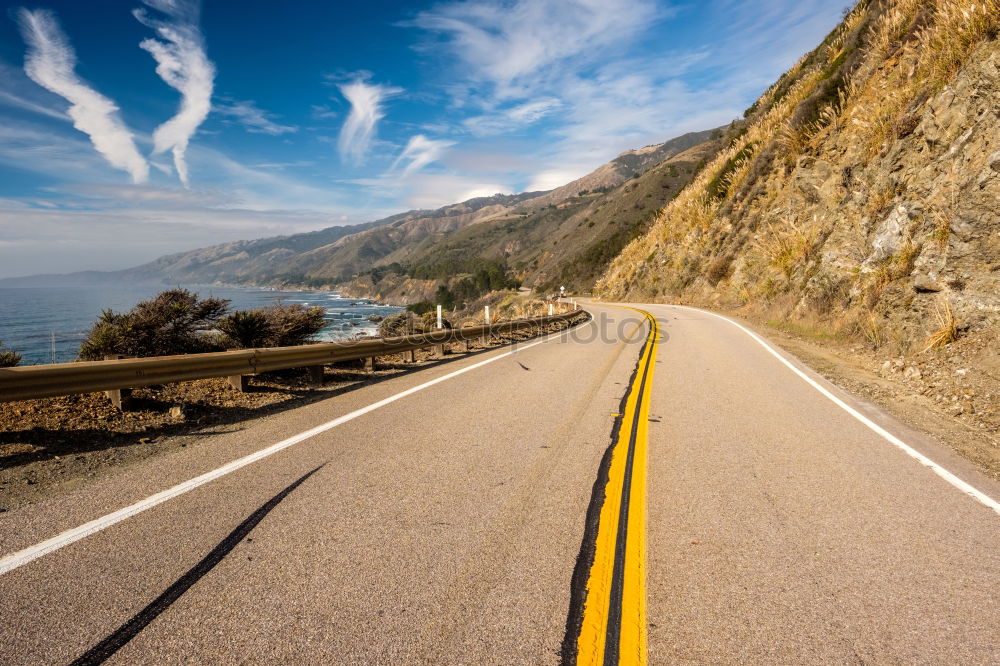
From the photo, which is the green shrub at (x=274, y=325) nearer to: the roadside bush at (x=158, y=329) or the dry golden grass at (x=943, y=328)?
the roadside bush at (x=158, y=329)

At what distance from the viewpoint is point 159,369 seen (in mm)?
5918

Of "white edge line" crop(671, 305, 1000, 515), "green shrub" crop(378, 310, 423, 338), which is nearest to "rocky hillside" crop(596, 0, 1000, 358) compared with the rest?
"white edge line" crop(671, 305, 1000, 515)

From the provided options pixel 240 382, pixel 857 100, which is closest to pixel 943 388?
pixel 240 382

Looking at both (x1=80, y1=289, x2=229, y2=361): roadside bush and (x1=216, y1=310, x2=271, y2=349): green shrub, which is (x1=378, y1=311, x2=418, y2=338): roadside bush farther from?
(x1=80, y1=289, x2=229, y2=361): roadside bush

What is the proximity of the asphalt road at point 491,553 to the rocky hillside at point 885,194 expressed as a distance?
5.96 m

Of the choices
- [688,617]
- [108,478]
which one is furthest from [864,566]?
[108,478]

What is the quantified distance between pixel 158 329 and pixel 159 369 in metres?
3.30

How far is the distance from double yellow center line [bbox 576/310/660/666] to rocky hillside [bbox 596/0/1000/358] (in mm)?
7930

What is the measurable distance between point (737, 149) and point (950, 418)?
115 feet

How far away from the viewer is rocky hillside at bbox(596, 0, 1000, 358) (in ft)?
30.8

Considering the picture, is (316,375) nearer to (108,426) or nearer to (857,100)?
(108,426)

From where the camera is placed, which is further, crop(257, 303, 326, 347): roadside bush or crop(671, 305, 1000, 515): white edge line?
crop(257, 303, 326, 347): roadside bush

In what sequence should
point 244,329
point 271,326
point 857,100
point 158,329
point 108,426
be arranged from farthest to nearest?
point 857,100
point 271,326
point 244,329
point 158,329
point 108,426

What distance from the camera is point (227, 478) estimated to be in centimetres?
419
